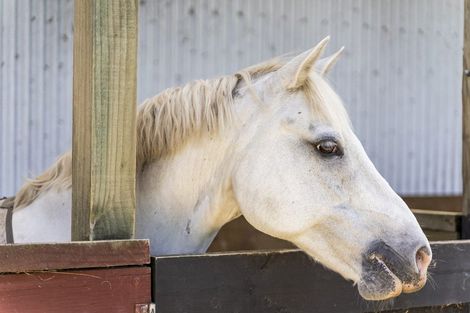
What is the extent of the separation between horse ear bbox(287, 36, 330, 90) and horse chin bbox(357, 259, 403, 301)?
54cm

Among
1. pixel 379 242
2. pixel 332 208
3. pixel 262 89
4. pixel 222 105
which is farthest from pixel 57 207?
pixel 379 242

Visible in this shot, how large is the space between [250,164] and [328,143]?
0.74 feet

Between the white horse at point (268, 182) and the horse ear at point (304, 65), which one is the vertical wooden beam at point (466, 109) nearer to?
the white horse at point (268, 182)

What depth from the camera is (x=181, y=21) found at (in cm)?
458

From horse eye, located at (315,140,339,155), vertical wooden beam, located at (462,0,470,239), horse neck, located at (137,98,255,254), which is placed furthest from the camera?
vertical wooden beam, located at (462,0,470,239)

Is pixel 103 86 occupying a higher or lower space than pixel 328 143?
higher

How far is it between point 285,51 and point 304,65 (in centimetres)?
319

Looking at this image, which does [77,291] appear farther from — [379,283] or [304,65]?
[304,65]

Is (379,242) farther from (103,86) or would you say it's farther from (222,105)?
(103,86)

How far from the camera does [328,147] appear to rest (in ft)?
5.82

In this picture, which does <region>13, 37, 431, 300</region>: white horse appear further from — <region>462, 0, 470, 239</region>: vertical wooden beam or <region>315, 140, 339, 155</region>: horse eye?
<region>462, 0, 470, 239</region>: vertical wooden beam

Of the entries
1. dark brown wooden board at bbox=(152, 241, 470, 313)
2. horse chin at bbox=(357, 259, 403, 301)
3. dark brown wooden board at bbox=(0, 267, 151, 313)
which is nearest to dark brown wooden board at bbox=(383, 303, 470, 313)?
dark brown wooden board at bbox=(152, 241, 470, 313)

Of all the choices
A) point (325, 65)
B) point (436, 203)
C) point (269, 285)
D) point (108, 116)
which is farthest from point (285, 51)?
point (108, 116)

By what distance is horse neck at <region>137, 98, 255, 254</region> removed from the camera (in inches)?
75.0
